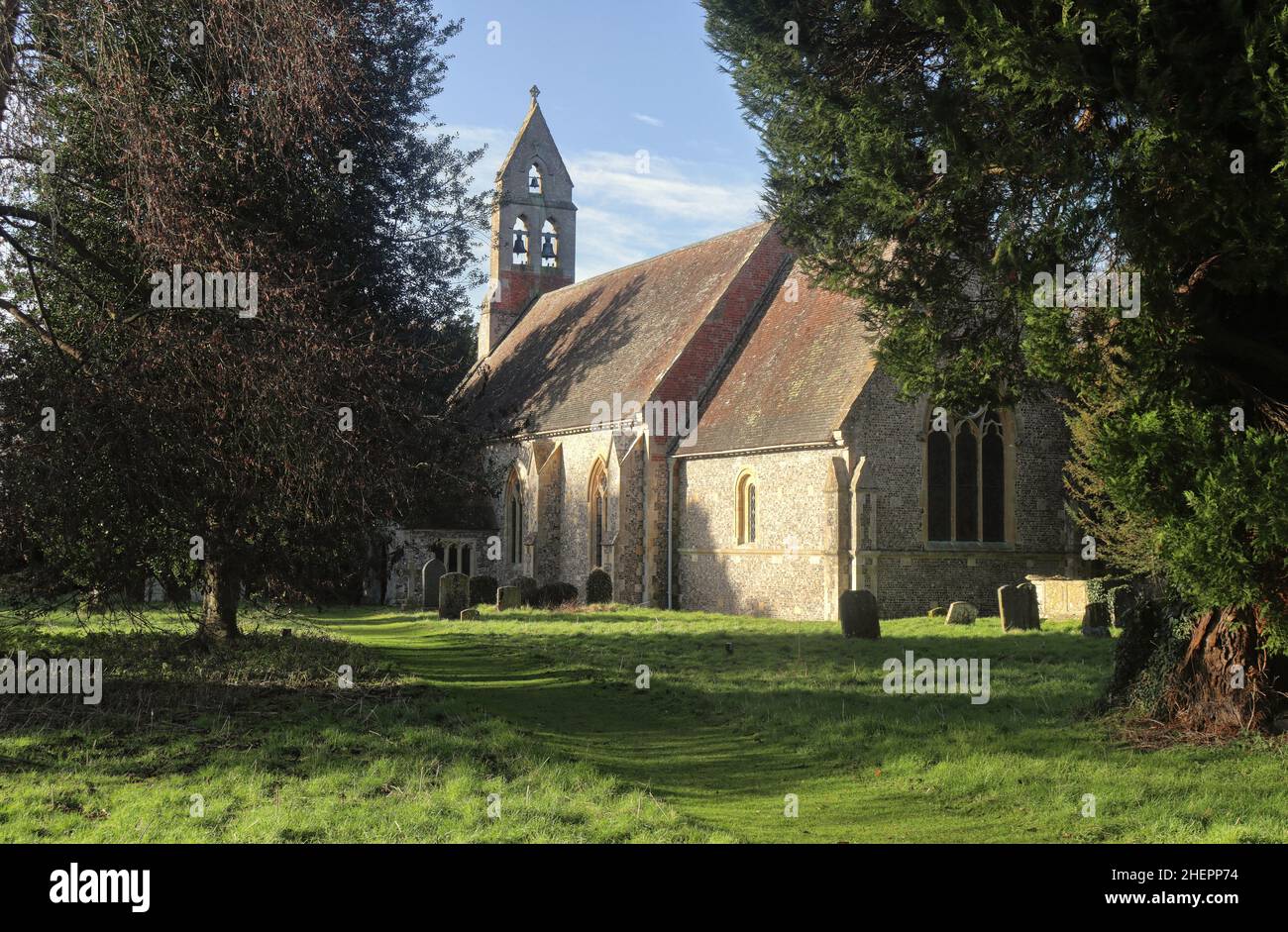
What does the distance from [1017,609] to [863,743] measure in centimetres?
1015

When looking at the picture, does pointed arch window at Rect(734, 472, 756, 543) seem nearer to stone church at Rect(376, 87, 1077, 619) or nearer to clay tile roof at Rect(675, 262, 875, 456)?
stone church at Rect(376, 87, 1077, 619)

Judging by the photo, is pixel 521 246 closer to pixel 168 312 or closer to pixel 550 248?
pixel 550 248

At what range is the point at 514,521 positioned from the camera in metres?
36.0

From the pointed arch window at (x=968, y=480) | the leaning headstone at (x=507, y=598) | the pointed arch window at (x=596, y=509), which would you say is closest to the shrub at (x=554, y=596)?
the leaning headstone at (x=507, y=598)

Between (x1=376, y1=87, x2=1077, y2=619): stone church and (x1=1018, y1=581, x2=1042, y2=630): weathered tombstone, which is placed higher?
(x1=376, y1=87, x2=1077, y2=619): stone church

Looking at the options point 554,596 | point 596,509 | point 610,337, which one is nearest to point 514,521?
point 596,509

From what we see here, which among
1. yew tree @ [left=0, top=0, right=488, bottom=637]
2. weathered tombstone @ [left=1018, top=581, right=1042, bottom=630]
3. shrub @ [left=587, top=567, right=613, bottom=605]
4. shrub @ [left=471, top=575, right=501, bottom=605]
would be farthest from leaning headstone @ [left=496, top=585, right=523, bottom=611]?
yew tree @ [left=0, top=0, right=488, bottom=637]

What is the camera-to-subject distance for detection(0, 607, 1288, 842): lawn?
A: 6875 mm

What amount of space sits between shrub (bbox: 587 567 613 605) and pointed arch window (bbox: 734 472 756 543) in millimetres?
4067

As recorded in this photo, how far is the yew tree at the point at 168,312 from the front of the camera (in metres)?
8.79

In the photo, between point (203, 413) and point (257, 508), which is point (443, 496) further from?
point (203, 413)

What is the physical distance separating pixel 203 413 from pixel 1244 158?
8.48 metres
